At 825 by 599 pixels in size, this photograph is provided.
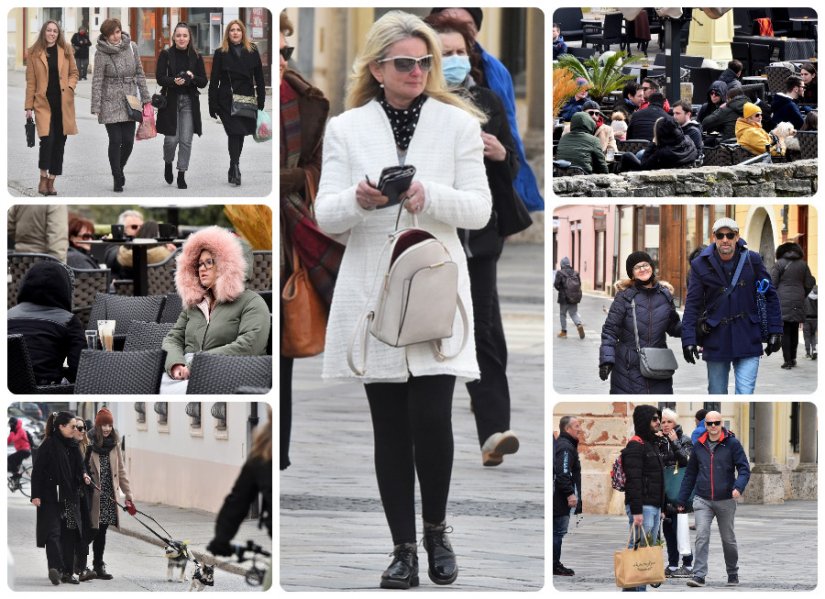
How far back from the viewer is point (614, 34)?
8055 mm

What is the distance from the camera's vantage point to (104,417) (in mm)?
8039

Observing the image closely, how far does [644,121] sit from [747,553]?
5.94 feet

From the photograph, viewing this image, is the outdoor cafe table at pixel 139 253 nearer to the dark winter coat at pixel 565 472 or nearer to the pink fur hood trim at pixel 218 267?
the pink fur hood trim at pixel 218 267

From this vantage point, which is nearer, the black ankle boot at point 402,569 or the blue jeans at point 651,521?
the black ankle boot at point 402,569

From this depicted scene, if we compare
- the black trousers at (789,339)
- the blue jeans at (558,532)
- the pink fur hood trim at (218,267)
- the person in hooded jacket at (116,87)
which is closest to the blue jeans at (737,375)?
the black trousers at (789,339)

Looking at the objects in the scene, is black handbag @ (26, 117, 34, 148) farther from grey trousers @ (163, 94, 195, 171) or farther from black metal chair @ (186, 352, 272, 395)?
black metal chair @ (186, 352, 272, 395)

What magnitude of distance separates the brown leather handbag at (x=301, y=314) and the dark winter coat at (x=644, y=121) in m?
1.47

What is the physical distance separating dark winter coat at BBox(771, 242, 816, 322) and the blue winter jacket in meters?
0.56

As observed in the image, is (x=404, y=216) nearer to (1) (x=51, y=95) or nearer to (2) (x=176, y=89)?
(2) (x=176, y=89)

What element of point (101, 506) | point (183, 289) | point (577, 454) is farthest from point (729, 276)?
point (101, 506)

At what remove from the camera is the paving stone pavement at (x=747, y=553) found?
810cm

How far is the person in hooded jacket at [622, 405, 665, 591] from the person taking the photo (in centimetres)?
806

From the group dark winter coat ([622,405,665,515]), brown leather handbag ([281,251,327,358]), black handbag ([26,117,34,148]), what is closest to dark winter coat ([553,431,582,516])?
dark winter coat ([622,405,665,515])

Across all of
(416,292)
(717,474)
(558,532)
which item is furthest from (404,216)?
(717,474)
